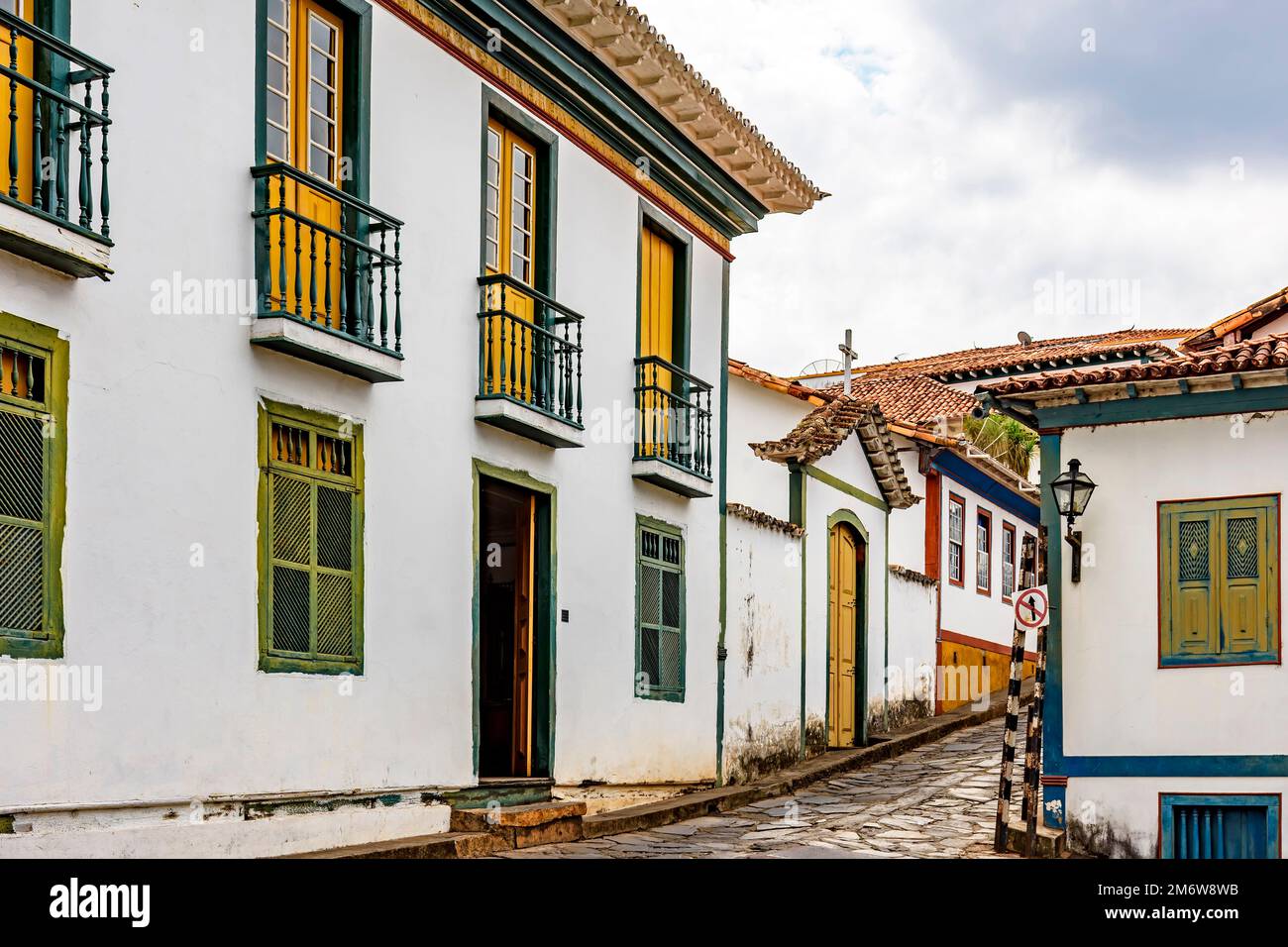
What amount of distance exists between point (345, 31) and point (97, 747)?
5.05 metres

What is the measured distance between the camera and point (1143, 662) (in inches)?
516

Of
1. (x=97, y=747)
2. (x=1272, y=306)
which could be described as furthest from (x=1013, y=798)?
(x=97, y=747)

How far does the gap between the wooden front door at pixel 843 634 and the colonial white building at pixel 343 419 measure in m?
3.67

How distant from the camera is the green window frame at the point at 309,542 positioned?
31.8 ft

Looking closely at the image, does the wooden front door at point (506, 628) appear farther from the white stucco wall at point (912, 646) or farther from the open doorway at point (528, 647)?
the white stucco wall at point (912, 646)

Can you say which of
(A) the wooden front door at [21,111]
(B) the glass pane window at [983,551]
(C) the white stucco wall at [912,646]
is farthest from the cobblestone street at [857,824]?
(B) the glass pane window at [983,551]

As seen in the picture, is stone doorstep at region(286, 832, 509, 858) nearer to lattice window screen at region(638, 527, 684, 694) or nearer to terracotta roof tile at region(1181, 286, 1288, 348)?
lattice window screen at region(638, 527, 684, 694)

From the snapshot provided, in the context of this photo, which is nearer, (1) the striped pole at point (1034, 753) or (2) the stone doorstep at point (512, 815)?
(2) the stone doorstep at point (512, 815)

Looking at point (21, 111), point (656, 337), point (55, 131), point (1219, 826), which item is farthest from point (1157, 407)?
point (21, 111)

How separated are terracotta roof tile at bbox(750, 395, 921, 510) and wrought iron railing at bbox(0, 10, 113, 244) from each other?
1064 cm

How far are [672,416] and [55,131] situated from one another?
8079 millimetres

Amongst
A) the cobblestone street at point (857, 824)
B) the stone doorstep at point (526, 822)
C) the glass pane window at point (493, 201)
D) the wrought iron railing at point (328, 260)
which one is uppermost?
the glass pane window at point (493, 201)

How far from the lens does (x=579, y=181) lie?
13938mm
